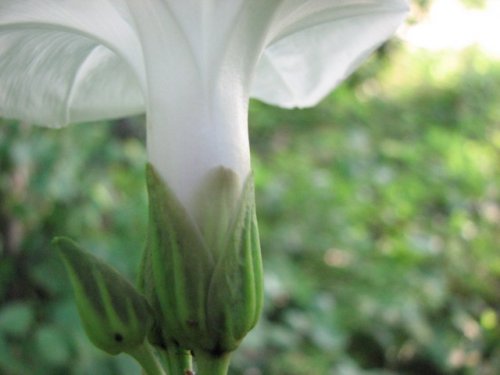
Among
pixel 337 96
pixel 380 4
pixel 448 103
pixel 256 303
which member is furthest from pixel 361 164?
pixel 256 303

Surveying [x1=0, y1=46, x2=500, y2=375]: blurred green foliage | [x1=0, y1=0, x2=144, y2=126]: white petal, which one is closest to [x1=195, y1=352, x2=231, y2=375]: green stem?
[x1=0, y1=0, x2=144, y2=126]: white petal

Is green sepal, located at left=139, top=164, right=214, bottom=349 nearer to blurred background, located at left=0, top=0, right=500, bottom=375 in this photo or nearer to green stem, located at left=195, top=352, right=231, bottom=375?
green stem, located at left=195, top=352, right=231, bottom=375

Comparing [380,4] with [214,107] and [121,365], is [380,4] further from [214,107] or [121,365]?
[121,365]

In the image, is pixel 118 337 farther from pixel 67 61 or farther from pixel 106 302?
pixel 67 61

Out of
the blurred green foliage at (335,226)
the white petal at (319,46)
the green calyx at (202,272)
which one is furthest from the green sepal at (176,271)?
the blurred green foliage at (335,226)

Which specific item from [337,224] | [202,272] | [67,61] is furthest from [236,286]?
[337,224]

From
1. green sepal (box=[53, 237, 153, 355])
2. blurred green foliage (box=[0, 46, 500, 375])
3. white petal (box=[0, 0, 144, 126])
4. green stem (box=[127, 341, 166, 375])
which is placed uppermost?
white petal (box=[0, 0, 144, 126])
